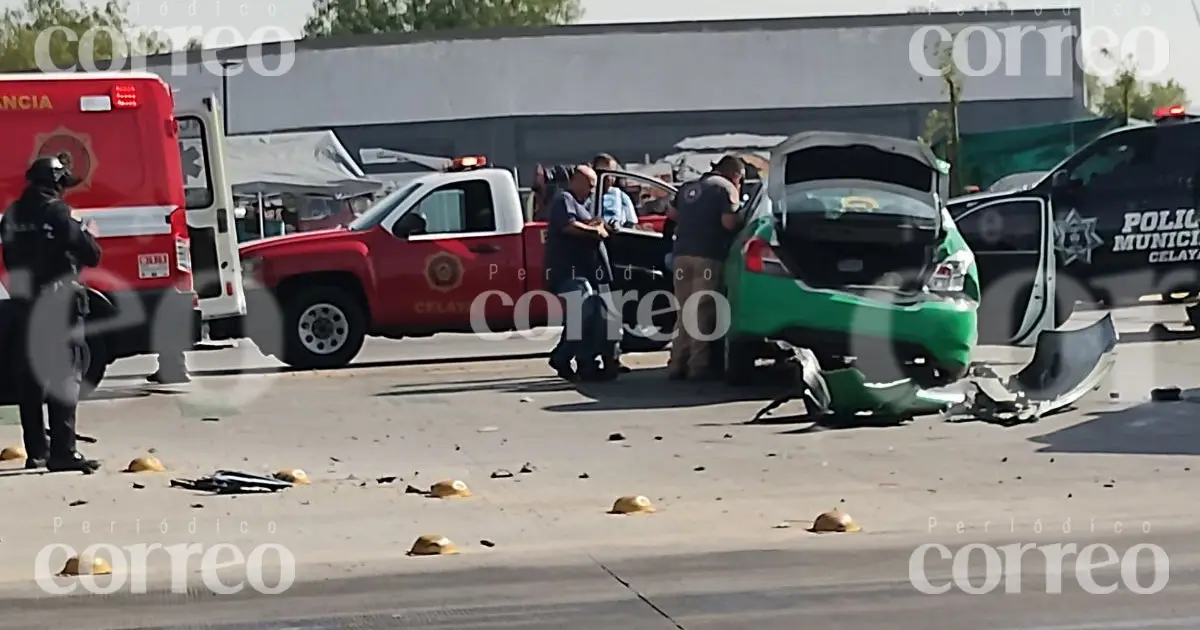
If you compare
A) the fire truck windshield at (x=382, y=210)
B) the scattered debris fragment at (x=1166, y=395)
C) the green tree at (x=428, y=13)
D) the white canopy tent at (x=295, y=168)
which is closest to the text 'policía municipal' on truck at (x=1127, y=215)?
the scattered debris fragment at (x=1166, y=395)

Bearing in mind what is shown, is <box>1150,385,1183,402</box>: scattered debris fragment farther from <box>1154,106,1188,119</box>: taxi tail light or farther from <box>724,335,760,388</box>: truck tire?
<box>1154,106,1188,119</box>: taxi tail light

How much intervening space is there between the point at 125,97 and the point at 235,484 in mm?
5225

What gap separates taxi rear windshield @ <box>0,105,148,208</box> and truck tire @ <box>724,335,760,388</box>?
4.44 meters

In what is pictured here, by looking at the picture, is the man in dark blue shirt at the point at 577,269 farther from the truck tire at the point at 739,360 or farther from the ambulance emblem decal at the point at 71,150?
the ambulance emblem decal at the point at 71,150

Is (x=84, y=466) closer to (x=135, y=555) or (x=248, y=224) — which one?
(x=135, y=555)

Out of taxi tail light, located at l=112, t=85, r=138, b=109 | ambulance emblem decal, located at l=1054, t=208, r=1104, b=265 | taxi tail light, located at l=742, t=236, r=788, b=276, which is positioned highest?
taxi tail light, located at l=112, t=85, r=138, b=109

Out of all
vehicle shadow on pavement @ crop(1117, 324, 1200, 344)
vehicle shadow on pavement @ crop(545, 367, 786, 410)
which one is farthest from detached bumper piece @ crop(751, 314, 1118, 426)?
vehicle shadow on pavement @ crop(1117, 324, 1200, 344)

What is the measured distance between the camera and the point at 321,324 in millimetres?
17016

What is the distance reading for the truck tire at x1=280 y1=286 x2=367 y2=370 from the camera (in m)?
16.9

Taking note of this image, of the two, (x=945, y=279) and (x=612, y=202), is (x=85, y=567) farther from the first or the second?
(x=612, y=202)

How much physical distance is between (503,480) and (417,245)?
7111 millimetres

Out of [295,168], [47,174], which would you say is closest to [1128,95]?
[295,168]

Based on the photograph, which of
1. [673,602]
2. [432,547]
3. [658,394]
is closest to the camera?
[673,602]

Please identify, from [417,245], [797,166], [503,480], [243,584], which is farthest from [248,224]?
[243,584]
